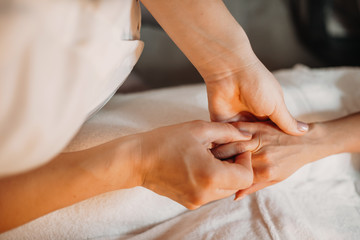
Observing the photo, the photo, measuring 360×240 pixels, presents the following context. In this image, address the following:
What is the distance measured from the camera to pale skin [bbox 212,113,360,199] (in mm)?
774

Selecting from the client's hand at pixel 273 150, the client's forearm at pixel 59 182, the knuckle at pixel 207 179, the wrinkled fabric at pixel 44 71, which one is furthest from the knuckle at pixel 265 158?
the wrinkled fabric at pixel 44 71

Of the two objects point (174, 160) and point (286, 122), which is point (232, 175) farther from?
point (286, 122)

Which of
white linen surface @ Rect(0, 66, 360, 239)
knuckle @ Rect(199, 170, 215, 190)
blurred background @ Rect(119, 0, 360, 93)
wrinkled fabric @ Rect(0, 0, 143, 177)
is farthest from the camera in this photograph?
blurred background @ Rect(119, 0, 360, 93)

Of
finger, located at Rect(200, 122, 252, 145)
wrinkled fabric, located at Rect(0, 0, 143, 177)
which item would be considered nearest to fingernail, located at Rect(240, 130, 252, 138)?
finger, located at Rect(200, 122, 252, 145)

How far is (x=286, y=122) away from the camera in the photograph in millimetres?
804

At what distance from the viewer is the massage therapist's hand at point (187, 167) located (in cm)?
61

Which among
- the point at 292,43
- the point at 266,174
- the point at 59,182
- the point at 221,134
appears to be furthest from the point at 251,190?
the point at 292,43

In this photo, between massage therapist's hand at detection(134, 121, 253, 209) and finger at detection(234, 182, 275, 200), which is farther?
finger at detection(234, 182, 275, 200)

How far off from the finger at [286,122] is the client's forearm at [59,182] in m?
0.40

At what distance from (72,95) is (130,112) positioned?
1.31 feet

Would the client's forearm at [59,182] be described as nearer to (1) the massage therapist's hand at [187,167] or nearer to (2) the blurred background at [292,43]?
(1) the massage therapist's hand at [187,167]

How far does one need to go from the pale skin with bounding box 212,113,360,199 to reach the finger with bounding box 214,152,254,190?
9 centimetres

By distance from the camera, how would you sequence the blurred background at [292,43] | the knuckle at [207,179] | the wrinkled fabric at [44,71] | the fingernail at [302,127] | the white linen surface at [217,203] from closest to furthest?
the wrinkled fabric at [44,71] → the knuckle at [207,179] → the white linen surface at [217,203] → the fingernail at [302,127] → the blurred background at [292,43]

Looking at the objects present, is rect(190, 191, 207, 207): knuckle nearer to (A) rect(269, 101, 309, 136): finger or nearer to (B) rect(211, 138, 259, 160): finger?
(B) rect(211, 138, 259, 160): finger
